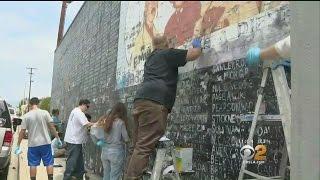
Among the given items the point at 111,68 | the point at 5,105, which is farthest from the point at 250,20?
the point at 5,105

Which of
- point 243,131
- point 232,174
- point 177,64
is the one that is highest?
point 177,64

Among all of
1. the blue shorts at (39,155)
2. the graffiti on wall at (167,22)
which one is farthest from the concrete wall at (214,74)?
the blue shorts at (39,155)

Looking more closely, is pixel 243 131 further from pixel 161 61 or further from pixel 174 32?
pixel 174 32

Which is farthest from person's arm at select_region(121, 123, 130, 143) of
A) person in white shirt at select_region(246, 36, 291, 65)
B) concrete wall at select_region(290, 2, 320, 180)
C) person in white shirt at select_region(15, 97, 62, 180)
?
concrete wall at select_region(290, 2, 320, 180)

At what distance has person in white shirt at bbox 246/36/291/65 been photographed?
10.7 ft

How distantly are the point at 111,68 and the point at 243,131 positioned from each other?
18.9 feet

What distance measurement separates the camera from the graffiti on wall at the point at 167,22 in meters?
5.07

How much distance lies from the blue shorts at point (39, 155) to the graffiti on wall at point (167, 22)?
1.81m

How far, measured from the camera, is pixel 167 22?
22.8 ft

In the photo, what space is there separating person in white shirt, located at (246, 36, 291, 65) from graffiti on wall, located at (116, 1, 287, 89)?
0.86 metres

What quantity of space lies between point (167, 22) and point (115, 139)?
1.85 metres

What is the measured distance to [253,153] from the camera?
11.9 ft

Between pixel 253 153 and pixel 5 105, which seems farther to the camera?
pixel 5 105

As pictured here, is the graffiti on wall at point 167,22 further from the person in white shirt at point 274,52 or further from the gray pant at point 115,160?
the gray pant at point 115,160
